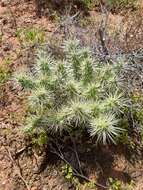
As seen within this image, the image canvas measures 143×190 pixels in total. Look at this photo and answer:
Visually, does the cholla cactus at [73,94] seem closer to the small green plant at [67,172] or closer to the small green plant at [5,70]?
the small green plant at [67,172]

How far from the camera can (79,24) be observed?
4.56 metres

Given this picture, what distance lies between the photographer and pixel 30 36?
4.36m

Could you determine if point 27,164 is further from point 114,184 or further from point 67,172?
point 114,184

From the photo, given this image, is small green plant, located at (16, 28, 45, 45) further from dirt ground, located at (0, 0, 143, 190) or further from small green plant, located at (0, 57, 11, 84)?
dirt ground, located at (0, 0, 143, 190)

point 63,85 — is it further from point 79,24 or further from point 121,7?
point 121,7

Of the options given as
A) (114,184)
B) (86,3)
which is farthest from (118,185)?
(86,3)

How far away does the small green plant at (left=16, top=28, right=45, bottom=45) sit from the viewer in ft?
14.2

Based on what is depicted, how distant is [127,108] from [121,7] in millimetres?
1702

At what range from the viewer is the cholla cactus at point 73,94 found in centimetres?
324

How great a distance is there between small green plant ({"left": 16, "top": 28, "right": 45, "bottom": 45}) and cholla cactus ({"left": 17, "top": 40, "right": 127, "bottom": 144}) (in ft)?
2.71

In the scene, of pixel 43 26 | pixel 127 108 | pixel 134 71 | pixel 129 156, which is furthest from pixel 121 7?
pixel 129 156

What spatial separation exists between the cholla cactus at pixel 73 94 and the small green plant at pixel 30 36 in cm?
83

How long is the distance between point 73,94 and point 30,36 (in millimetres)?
1268

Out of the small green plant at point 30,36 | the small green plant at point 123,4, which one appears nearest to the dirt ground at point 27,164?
the small green plant at point 30,36
